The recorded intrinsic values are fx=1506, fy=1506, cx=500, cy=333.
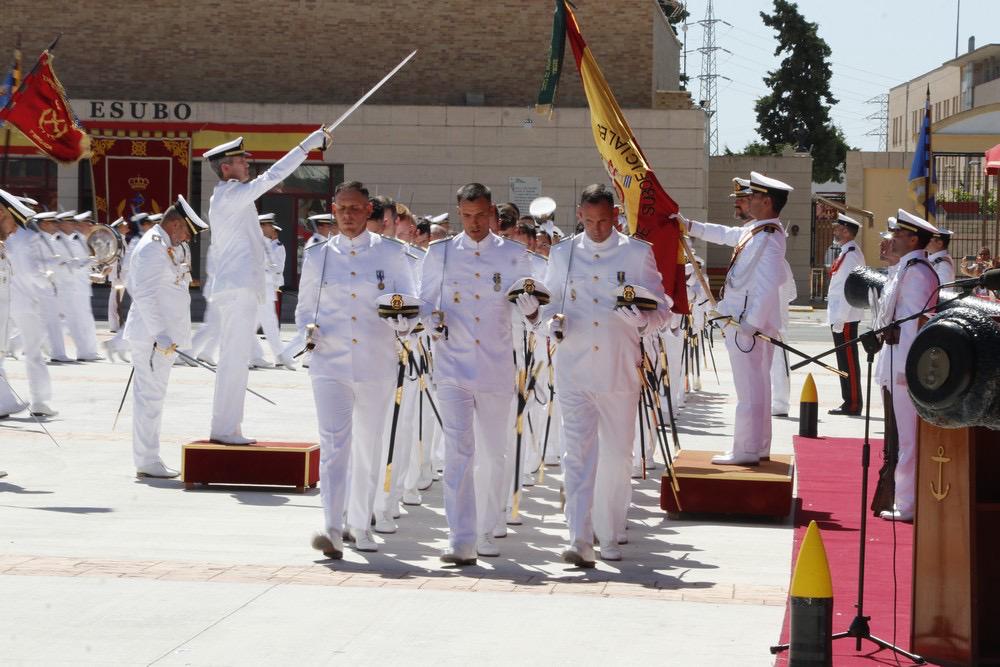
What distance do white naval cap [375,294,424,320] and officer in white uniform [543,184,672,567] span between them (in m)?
0.76

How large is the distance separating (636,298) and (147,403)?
16.1ft

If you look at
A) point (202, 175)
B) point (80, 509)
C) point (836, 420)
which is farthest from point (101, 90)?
point (80, 509)

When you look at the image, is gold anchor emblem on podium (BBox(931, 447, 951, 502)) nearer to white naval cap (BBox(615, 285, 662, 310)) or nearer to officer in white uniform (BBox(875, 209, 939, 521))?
white naval cap (BBox(615, 285, 662, 310))

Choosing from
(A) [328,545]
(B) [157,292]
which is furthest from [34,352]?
(A) [328,545]

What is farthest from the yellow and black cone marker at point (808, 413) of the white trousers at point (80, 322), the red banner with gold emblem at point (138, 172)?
the red banner with gold emblem at point (138, 172)

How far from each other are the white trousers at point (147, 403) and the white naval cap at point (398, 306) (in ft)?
12.1

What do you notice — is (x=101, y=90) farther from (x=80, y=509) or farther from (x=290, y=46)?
(x=80, y=509)

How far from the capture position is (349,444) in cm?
877

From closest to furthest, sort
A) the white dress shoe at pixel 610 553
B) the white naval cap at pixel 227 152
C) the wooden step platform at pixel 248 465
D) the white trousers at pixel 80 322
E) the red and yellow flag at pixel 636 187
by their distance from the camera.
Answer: the white dress shoe at pixel 610 553, the red and yellow flag at pixel 636 187, the wooden step platform at pixel 248 465, the white naval cap at pixel 227 152, the white trousers at pixel 80 322

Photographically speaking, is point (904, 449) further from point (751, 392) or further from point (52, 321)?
point (52, 321)

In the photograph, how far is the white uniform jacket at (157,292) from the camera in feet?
38.3

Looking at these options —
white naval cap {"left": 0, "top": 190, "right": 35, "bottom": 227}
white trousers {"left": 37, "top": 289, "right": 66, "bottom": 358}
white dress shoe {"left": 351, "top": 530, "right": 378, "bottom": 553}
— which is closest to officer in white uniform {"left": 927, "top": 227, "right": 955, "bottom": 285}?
white dress shoe {"left": 351, "top": 530, "right": 378, "bottom": 553}

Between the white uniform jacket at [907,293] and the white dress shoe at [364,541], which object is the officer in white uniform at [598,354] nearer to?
the white dress shoe at [364,541]

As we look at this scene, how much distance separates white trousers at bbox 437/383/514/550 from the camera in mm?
8516
